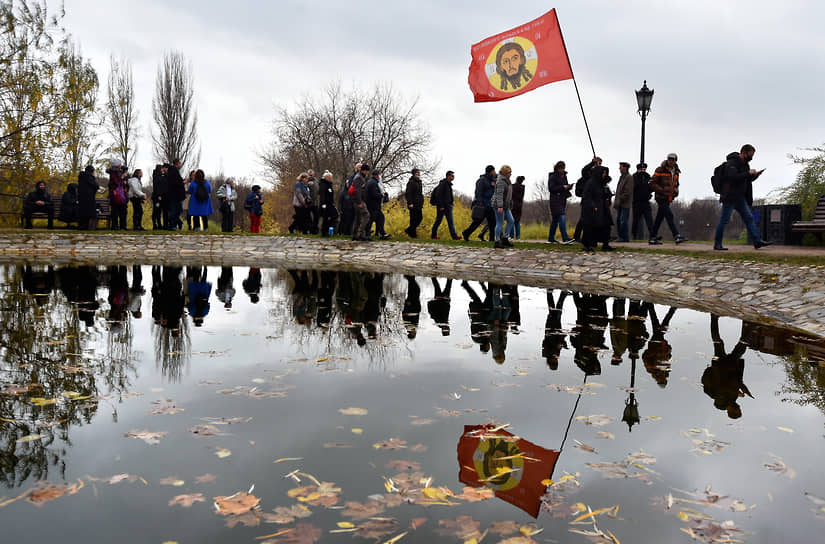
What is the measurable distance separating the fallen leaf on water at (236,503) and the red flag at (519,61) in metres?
13.1

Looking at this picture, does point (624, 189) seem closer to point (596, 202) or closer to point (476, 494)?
point (596, 202)

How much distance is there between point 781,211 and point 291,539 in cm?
1665

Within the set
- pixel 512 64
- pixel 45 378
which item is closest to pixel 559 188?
pixel 512 64

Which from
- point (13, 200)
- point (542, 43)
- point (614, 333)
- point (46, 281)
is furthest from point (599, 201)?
point (13, 200)

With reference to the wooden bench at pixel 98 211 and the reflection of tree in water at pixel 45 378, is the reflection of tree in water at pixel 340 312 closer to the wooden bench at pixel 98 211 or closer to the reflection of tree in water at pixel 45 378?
the reflection of tree in water at pixel 45 378

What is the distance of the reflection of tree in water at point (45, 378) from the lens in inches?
145

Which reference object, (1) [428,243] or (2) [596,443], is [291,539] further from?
(1) [428,243]

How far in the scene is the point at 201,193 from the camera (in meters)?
21.6

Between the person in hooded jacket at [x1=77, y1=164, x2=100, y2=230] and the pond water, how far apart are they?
542 inches

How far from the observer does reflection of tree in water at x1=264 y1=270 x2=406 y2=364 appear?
701 centimetres

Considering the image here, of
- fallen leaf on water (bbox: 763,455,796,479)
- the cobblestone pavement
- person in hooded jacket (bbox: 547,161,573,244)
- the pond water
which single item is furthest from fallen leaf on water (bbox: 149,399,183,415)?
person in hooded jacket (bbox: 547,161,573,244)

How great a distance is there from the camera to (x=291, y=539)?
111 inches

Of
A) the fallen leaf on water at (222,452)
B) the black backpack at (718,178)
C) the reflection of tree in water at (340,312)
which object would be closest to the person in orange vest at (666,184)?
the black backpack at (718,178)

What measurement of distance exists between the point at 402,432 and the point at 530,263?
12.0 meters
